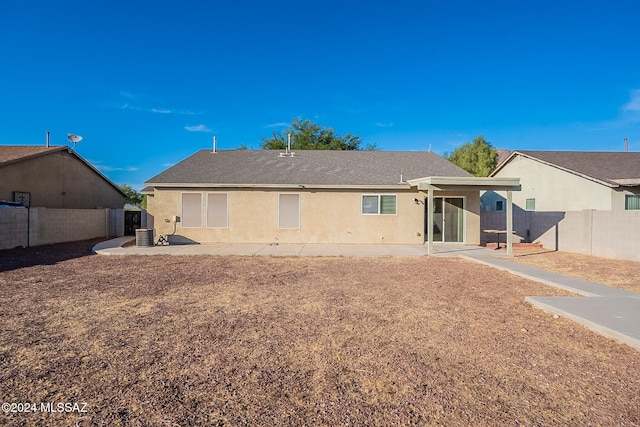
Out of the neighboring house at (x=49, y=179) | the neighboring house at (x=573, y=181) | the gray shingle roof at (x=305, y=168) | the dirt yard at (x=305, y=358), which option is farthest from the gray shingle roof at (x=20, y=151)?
the neighboring house at (x=573, y=181)

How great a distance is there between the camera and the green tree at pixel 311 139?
1340 inches

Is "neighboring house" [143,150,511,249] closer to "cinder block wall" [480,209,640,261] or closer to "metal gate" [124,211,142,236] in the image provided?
"cinder block wall" [480,209,640,261]

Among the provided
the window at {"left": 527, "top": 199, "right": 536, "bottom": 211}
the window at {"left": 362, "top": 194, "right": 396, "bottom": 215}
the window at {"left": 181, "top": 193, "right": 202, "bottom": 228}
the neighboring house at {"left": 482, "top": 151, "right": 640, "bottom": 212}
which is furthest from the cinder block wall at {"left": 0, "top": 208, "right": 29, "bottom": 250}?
the window at {"left": 527, "top": 199, "right": 536, "bottom": 211}

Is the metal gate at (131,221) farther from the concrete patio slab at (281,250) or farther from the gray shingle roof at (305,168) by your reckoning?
the concrete patio slab at (281,250)

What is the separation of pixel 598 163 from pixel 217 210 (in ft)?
63.8

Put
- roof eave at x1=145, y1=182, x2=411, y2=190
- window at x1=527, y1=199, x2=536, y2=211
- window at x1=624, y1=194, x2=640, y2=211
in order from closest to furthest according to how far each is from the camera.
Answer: roof eave at x1=145, y1=182, x2=411, y2=190
window at x1=624, y1=194, x2=640, y2=211
window at x1=527, y1=199, x2=536, y2=211

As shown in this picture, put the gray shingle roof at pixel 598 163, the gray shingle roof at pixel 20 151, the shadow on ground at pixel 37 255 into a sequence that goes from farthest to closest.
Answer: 1. the gray shingle roof at pixel 20 151
2. the gray shingle roof at pixel 598 163
3. the shadow on ground at pixel 37 255

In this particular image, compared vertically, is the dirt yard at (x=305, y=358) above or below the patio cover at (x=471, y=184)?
below

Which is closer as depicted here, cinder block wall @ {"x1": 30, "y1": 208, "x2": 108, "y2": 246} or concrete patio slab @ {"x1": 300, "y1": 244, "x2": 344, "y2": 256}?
concrete patio slab @ {"x1": 300, "y1": 244, "x2": 344, "y2": 256}

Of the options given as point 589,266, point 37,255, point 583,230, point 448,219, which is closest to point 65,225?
point 37,255

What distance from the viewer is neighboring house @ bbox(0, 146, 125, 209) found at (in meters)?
17.3

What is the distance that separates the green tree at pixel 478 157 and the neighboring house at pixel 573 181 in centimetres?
1128

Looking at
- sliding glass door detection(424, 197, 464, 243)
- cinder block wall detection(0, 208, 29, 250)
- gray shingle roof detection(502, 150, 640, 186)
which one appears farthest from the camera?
gray shingle roof detection(502, 150, 640, 186)

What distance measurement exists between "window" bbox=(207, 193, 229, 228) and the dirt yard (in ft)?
24.9
